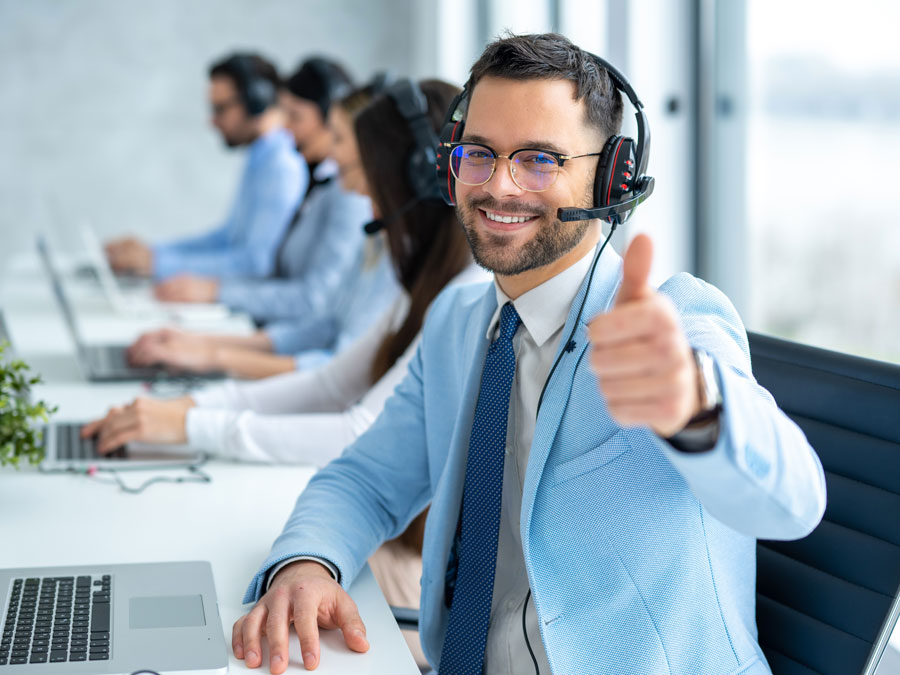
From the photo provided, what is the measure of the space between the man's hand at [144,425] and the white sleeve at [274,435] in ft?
0.07

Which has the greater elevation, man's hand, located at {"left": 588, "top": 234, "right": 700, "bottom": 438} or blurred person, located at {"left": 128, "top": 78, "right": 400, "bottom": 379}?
man's hand, located at {"left": 588, "top": 234, "right": 700, "bottom": 438}

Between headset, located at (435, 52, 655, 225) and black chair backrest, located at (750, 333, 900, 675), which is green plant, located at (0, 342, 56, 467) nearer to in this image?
headset, located at (435, 52, 655, 225)

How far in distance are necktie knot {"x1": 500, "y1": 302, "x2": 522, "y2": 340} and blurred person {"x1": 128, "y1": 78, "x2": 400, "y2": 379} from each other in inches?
34.2

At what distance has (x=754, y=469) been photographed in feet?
2.29

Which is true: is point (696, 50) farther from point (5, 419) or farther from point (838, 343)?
point (5, 419)

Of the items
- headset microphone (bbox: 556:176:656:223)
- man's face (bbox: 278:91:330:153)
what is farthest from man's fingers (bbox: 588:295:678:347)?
man's face (bbox: 278:91:330:153)

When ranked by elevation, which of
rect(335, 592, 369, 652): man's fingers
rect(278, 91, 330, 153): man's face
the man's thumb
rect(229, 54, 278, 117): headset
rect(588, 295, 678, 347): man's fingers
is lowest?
rect(335, 592, 369, 652): man's fingers

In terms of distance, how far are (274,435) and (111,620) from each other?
596 millimetres

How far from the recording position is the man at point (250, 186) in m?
3.62

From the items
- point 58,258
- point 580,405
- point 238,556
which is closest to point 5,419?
point 238,556

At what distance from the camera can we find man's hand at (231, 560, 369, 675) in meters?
0.88

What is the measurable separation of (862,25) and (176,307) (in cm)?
206

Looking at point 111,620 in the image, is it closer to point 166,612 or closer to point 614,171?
point 166,612

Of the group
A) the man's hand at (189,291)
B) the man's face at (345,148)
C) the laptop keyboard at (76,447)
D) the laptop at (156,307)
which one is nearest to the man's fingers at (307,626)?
the laptop keyboard at (76,447)
